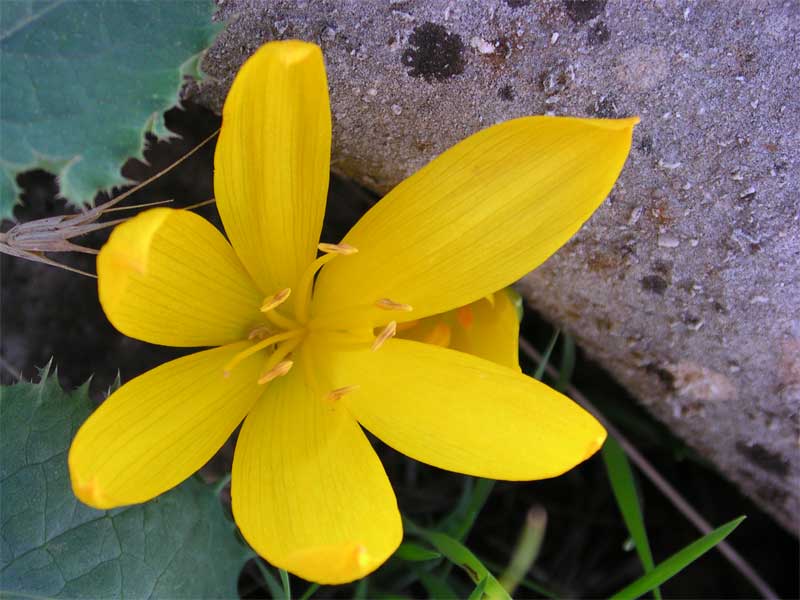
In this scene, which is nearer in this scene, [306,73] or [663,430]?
[306,73]

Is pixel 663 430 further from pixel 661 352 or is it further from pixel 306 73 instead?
pixel 306 73

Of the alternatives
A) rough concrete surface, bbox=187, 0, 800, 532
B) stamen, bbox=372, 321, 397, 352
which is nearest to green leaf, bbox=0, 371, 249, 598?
stamen, bbox=372, 321, 397, 352

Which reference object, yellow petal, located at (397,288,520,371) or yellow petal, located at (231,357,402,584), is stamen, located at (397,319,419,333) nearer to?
yellow petal, located at (397,288,520,371)

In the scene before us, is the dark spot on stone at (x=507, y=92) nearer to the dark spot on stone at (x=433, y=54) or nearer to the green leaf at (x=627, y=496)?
the dark spot on stone at (x=433, y=54)

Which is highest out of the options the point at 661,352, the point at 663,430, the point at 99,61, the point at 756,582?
the point at 99,61

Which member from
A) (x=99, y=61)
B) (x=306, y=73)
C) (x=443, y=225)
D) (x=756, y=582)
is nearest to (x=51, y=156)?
(x=99, y=61)

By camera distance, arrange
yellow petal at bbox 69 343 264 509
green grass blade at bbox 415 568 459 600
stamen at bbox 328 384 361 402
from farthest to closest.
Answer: green grass blade at bbox 415 568 459 600
stamen at bbox 328 384 361 402
yellow petal at bbox 69 343 264 509

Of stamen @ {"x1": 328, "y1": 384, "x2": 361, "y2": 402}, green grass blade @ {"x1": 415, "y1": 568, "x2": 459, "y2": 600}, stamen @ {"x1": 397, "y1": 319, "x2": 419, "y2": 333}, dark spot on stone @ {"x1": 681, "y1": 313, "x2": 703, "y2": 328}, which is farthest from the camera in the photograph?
green grass blade @ {"x1": 415, "y1": 568, "x2": 459, "y2": 600}
